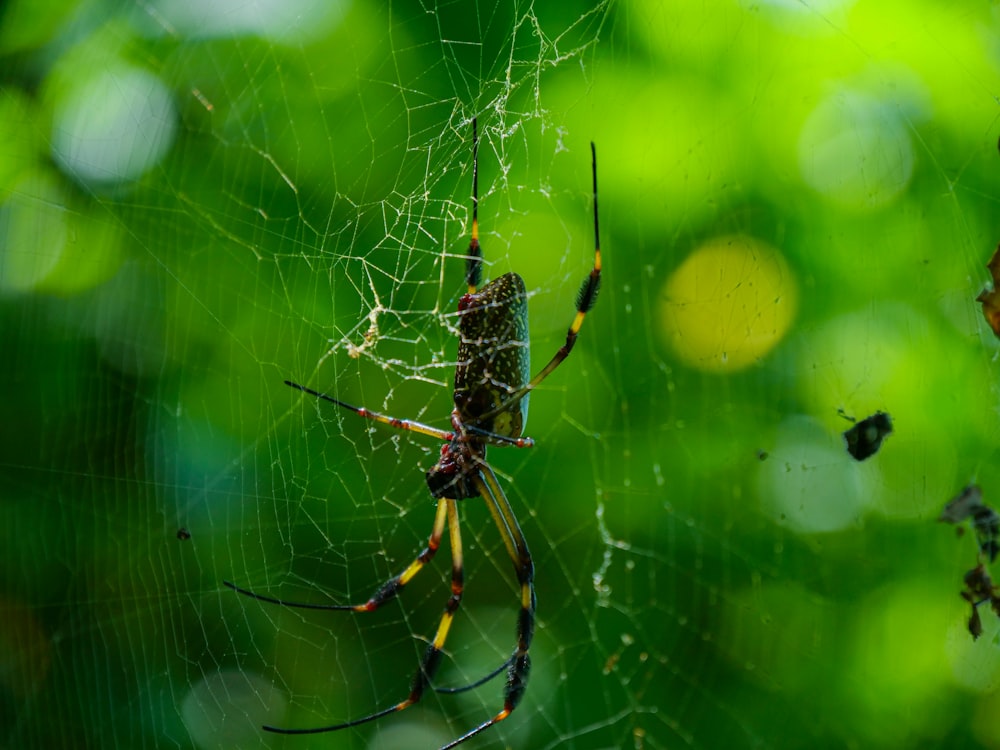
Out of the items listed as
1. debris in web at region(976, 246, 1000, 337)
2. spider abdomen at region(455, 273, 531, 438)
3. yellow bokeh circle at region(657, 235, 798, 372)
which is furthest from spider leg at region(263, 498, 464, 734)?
debris in web at region(976, 246, 1000, 337)

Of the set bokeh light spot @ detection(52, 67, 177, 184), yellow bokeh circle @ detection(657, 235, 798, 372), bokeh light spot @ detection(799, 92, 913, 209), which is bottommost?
yellow bokeh circle @ detection(657, 235, 798, 372)

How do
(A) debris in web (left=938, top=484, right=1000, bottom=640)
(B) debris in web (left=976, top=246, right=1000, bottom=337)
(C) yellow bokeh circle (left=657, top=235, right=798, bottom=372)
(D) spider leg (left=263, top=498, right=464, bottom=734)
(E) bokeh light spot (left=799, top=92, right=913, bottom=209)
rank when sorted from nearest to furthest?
1. (B) debris in web (left=976, top=246, right=1000, bottom=337)
2. (A) debris in web (left=938, top=484, right=1000, bottom=640)
3. (D) spider leg (left=263, top=498, right=464, bottom=734)
4. (E) bokeh light spot (left=799, top=92, right=913, bottom=209)
5. (C) yellow bokeh circle (left=657, top=235, right=798, bottom=372)

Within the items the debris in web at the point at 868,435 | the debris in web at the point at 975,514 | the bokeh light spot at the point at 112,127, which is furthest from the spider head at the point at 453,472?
the bokeh light spot at the point at 112,127

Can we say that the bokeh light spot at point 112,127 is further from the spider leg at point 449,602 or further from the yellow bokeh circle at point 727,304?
the yellow bokeh circle at point 727,304

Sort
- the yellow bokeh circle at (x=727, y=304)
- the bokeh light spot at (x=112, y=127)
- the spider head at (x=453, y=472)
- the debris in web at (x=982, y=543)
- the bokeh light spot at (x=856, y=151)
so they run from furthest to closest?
the yellow bokeh circle at (x=727, y=304)
the bokeh light spot at (x=856, y=151)
the bokeh light spot at (x=112, y=127)
the spider head at (x=453, y=472)
the debris in web at (x=982, y=543)

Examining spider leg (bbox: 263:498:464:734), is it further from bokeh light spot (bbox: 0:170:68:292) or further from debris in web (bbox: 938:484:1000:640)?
bokeh light spot (bbox: 0:170:68:292)

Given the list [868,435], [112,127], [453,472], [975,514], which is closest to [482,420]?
[453,472]

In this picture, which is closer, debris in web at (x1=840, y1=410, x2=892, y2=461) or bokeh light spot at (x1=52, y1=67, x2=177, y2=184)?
debris in web at (x1=840, y1=410, x2=892, y2=461)

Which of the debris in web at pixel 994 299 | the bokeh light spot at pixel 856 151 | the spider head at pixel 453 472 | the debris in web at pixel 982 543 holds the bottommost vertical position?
the debris in web at pixel 982 543

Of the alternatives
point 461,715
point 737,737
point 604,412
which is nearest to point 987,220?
point 604,412
